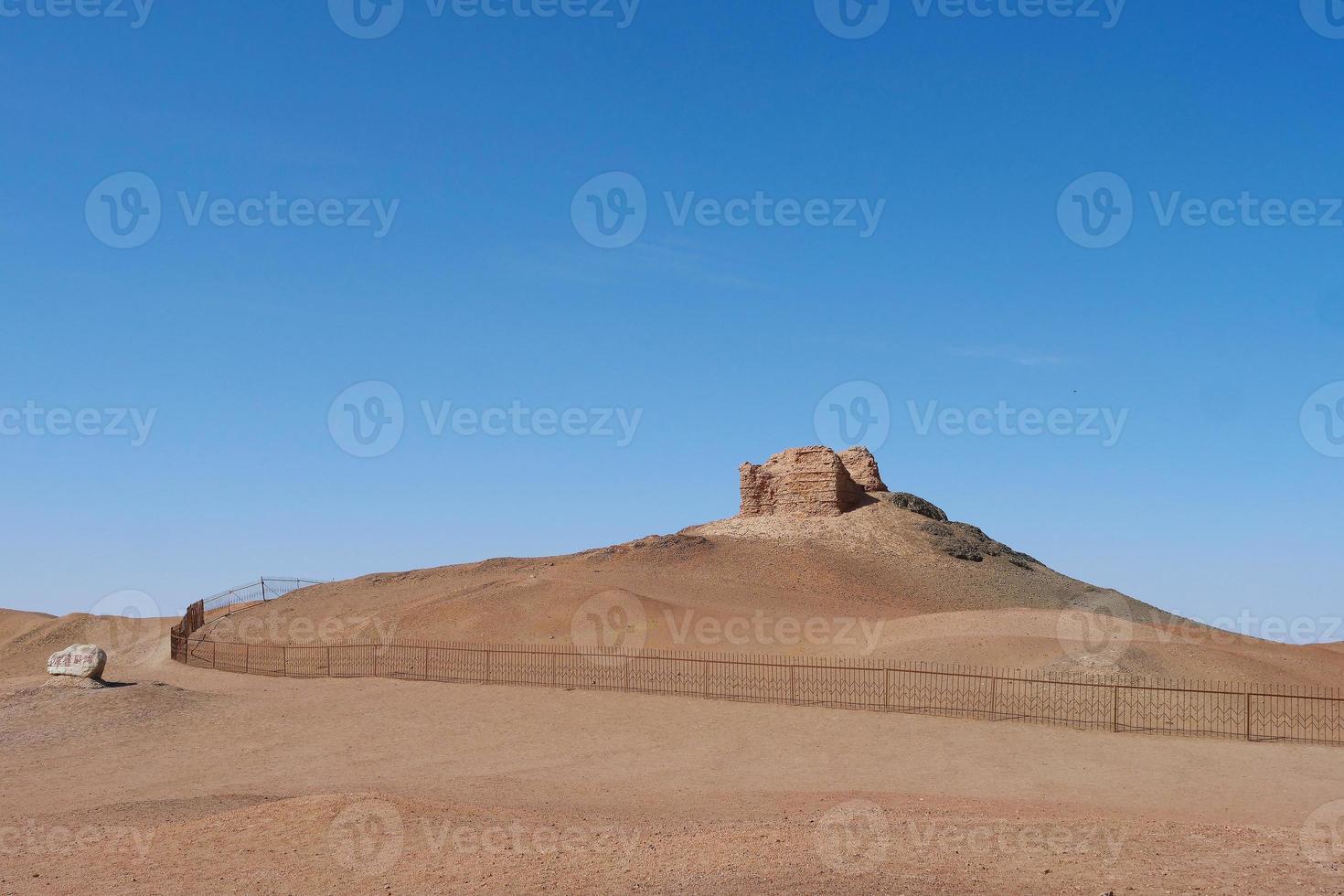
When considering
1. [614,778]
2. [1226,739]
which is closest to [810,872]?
[614,778]

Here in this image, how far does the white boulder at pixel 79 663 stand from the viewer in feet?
84.5
